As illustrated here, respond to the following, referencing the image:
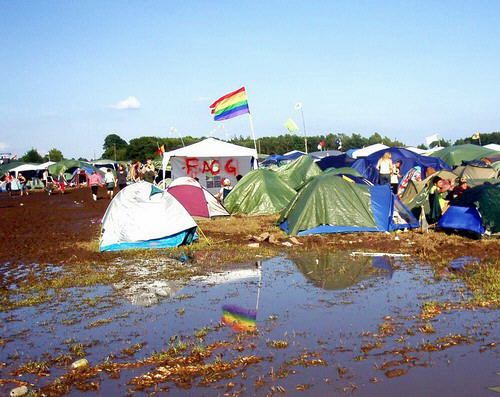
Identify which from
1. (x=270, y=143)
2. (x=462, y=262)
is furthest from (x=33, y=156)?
(x=462, y=262)

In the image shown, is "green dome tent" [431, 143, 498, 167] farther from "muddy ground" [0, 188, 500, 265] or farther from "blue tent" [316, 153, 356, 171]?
"muddy ground" [0, 188, 500, 265]

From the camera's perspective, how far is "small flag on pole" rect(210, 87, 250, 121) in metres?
25.7

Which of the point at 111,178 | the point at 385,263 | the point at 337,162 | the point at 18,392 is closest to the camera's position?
the point at 18,392

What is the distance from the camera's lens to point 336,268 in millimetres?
11070

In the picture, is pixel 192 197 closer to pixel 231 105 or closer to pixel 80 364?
pixel 231 105

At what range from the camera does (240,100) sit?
84.3ft

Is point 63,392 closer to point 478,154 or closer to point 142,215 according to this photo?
point 142,215

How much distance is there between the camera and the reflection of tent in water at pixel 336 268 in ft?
32.6

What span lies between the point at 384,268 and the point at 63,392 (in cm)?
697

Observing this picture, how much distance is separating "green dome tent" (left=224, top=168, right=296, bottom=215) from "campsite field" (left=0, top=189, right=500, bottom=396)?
6.68 m

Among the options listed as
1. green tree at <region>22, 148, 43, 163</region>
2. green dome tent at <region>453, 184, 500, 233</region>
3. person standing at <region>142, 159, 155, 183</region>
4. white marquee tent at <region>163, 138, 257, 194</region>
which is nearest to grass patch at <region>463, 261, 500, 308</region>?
green dome tent at <region>453, 184, 500, 233</region>

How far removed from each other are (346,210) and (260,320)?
7931mm

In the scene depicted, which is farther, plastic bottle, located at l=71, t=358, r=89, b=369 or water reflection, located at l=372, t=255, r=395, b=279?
water reflection, located at l=372, t=255, r=395, b=279

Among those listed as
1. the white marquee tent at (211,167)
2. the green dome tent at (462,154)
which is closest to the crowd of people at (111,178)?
the white marquee tent at (211,167)
